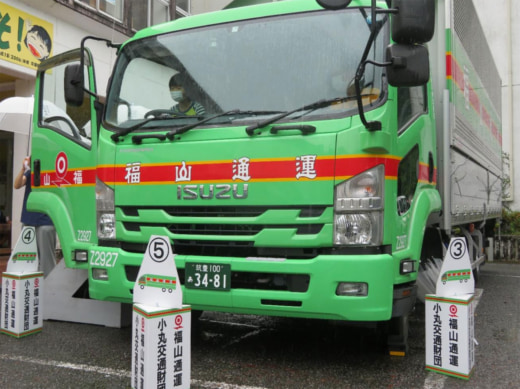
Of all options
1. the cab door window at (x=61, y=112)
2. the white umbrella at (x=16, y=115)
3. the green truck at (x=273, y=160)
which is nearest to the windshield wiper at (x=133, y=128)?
the green truck at (x=273, y=160)

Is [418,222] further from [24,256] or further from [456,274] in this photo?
[24,256]

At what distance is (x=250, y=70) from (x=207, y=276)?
1483mm

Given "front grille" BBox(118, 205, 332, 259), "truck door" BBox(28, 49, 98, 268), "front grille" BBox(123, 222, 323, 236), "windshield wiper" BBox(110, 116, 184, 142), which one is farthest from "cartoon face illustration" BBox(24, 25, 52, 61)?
"front grille" BBox(123, 222, 323, 236)

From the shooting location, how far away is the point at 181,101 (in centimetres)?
426

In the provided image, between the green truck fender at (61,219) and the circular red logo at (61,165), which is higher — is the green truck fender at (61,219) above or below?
below

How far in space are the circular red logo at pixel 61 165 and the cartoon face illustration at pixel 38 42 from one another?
5.28 m

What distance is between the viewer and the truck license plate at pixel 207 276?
383cm

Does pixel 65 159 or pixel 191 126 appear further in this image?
pixel 65 159

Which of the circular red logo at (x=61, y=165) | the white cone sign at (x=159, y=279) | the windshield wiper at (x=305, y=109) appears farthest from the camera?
the circular red logo at (x=61, y=165)

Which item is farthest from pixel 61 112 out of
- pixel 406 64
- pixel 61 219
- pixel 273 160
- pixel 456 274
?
pixel 456 274

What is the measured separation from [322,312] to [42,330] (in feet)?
9.27

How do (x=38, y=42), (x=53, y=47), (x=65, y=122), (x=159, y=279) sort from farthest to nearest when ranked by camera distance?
(x=53, y=47)
(x=38, y=42)
(x=65, y=122)
(x=159, y=279)

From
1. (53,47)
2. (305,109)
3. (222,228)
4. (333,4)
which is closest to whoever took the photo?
(333,4)

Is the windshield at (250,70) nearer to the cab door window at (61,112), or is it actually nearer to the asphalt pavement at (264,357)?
the cab door window at (61,112)
